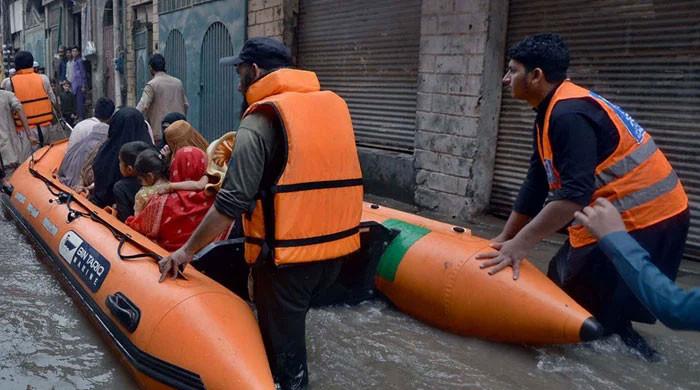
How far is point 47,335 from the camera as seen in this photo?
12.5 feet

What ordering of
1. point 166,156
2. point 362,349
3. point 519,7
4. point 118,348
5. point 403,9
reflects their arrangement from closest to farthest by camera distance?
1. point 118,348
2. point 362,349
3. point 166,156
4. point 519,7
5. point 403,9

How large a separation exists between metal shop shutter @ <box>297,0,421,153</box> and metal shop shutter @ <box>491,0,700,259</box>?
4.99 feet

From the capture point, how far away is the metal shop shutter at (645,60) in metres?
4.95

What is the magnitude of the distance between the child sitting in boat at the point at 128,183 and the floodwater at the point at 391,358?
80 centimetres

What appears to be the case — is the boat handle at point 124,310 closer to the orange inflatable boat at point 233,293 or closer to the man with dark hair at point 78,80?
the orange inflatable boat at point 233,293

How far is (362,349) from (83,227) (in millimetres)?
1963

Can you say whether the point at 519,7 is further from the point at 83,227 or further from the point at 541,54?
the point at 83,227

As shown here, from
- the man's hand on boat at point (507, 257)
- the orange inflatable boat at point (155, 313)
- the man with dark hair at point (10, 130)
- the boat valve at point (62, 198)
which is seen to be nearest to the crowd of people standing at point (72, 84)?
the man with dark hair at point (10, 130)

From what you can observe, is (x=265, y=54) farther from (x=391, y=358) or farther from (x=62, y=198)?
(x=62, y=198)

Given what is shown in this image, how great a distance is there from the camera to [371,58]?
Result: 25.7 ft

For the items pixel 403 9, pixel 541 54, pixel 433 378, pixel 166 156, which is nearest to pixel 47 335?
pixel 166 156

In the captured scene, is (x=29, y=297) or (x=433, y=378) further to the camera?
(x=29, y=297)

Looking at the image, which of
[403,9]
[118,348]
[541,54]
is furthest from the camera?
[403,9]

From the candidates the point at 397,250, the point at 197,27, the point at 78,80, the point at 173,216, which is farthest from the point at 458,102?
the point at 78,80
